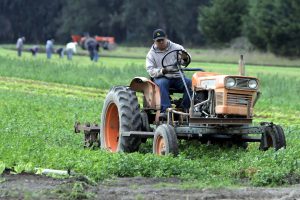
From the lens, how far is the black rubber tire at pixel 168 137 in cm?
1242

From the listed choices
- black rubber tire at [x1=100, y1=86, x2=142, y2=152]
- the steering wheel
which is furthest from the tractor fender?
the steering wheel

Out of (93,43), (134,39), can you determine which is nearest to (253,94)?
(93,43)

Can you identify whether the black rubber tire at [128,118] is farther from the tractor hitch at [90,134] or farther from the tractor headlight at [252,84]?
the tractor headlight at [252,84]

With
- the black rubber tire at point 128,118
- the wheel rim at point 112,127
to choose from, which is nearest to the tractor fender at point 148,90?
the black rubber tire at point 128,118

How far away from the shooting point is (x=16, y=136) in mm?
14891

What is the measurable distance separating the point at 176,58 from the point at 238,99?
1.67m

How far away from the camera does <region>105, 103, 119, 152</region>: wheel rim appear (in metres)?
14.9

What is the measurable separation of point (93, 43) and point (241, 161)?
45.4 m

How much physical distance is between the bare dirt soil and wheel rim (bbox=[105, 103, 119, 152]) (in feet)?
13.9

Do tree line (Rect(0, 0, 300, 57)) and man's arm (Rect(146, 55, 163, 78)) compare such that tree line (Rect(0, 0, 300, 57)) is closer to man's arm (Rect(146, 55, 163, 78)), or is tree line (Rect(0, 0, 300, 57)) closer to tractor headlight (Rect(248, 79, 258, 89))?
man's arm (Rect(146, 55, 163, 78))

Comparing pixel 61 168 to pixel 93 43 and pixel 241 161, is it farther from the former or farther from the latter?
pixel 93 43

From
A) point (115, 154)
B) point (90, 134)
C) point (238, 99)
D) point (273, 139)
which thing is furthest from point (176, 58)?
point (115, 154)

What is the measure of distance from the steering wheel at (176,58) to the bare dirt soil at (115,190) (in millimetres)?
4006

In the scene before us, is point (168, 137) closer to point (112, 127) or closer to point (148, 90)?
point (148, 90)
